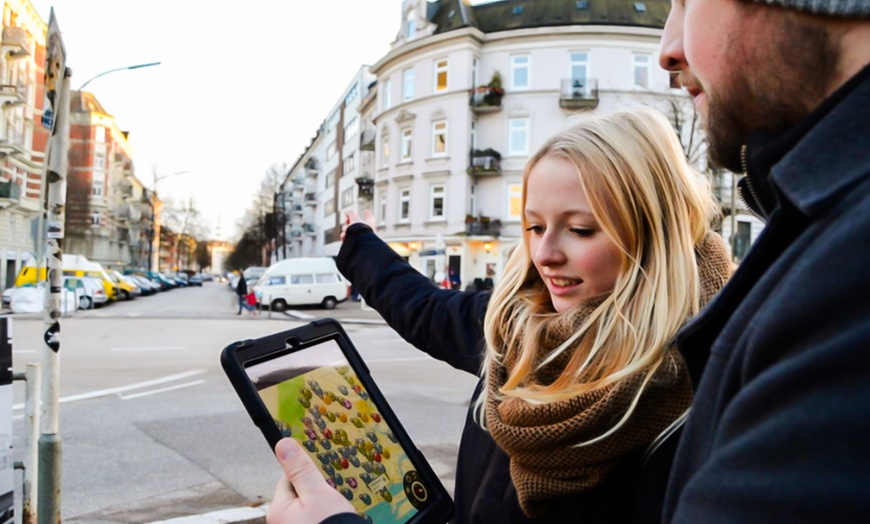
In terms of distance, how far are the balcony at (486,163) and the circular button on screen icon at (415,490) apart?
114ft

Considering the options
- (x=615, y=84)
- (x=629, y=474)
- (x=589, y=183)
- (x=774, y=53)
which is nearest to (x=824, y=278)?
(x=774, y=53)

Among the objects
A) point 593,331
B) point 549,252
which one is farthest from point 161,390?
point 593,331

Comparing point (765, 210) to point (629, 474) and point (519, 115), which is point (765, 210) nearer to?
point (629, 474)

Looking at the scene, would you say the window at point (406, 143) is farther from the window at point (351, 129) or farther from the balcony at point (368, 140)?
the window at point (351, 129)

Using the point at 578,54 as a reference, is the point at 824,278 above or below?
below

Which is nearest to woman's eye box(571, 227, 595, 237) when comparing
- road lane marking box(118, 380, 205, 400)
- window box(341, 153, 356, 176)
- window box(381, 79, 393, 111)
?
road lane marking box(118, 380, 205, 400)

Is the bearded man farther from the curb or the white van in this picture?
the white van

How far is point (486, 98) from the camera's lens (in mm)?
36344

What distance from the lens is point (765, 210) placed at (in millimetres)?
982

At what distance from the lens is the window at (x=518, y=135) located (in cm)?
3666

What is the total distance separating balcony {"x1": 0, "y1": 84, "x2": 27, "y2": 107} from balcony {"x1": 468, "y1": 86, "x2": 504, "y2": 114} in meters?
28.3

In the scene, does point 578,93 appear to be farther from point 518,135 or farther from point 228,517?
point 228,517

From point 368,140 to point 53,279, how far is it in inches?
1707

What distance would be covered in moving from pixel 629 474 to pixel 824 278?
871 mm
